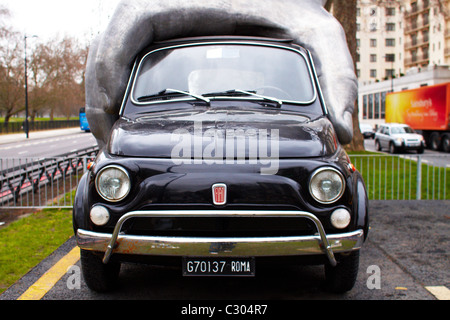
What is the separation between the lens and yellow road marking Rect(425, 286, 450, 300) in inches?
146

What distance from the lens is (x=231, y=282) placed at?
4.07 metres

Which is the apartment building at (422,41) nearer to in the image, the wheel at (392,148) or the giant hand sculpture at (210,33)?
the wheel at (392,148)

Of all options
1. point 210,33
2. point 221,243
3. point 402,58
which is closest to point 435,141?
point 210,33

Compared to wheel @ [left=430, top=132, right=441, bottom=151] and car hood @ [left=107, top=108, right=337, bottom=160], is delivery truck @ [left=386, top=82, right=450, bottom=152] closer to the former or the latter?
wheel @ [left=430, top=132, right=441, bottom=151]

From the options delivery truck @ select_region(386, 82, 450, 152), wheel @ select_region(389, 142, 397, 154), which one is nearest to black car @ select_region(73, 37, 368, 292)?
wheel @ select_region(389, 142, 397, 154)

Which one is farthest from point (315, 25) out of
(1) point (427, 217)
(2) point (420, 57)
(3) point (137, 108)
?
(2) point (420, 57)

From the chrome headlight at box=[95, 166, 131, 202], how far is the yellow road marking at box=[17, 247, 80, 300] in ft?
3.99

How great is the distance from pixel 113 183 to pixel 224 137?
81 cm

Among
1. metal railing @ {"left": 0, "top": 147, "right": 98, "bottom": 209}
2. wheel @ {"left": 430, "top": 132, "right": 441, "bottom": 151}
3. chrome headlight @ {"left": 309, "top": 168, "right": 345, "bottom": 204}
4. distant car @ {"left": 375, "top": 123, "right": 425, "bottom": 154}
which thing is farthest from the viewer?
wheel @ {"left": 430, "top": 132, "right": 441, "bottom": 151}

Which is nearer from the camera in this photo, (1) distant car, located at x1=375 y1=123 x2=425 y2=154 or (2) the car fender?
(2) the car fender

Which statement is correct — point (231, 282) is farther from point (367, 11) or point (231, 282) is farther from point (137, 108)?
point (367, 11)

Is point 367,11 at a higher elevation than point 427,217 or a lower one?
higher

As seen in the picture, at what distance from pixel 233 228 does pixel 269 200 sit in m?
0.31

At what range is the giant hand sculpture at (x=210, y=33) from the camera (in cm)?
446
